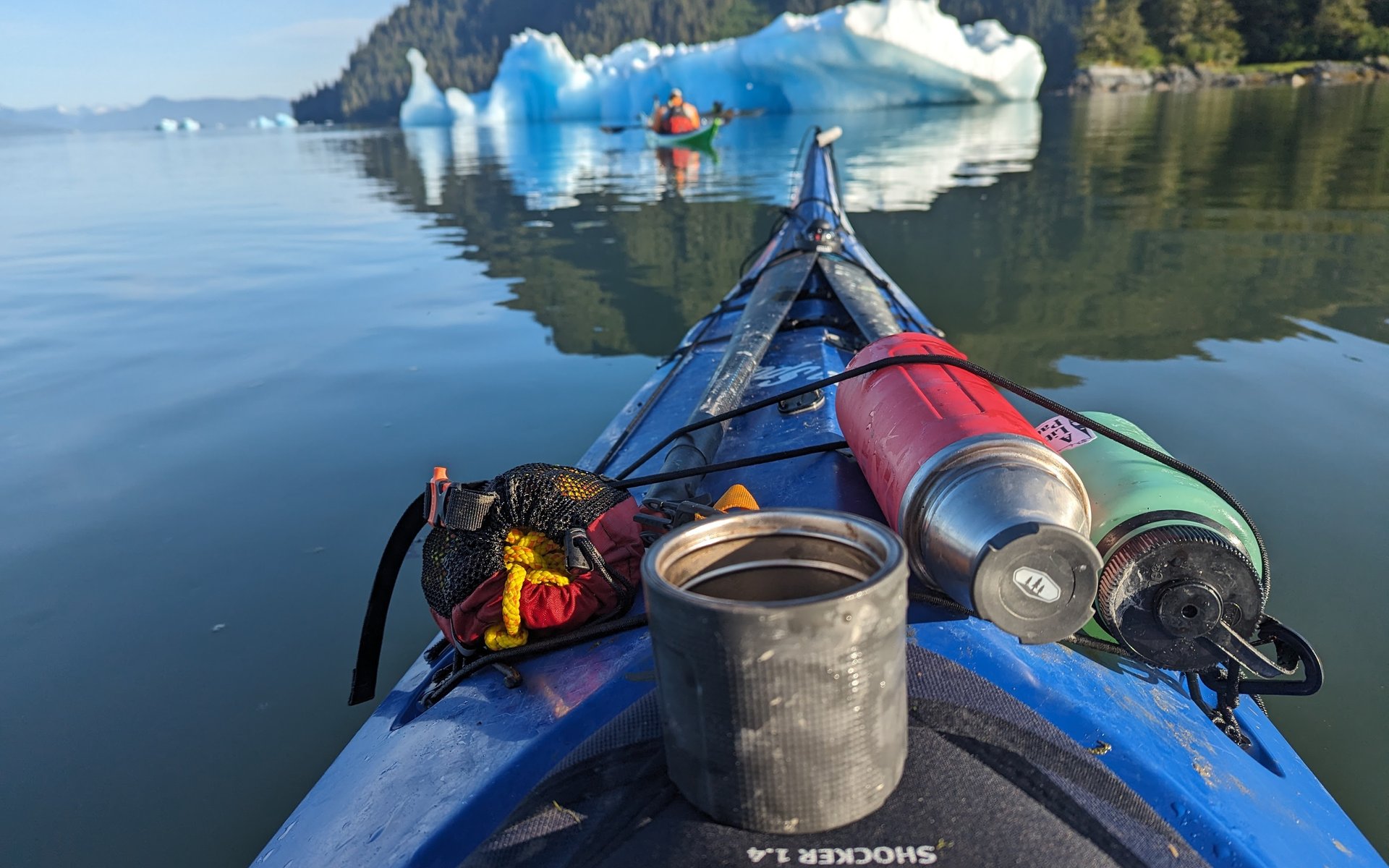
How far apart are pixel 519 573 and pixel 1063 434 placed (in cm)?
122

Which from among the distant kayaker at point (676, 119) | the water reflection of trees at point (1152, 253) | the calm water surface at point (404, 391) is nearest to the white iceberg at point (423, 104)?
the distant kayaker at point (676, 119)

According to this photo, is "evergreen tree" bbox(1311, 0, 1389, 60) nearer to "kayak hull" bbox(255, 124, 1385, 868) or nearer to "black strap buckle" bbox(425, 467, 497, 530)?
"kayak hull" bbox(255, 124, 1385, 868)

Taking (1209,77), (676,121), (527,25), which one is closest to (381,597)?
(676,121)

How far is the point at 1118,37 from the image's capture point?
52.8m

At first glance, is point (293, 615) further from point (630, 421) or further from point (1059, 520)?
point (1059, 520)

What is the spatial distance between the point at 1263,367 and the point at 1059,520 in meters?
4.78

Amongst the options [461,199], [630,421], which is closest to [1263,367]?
[630,421]

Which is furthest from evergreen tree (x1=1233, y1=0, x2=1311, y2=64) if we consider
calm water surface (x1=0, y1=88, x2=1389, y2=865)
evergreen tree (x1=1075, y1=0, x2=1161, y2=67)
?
calm water surface (x1=0, y1=88, x2=1389, y2=865)

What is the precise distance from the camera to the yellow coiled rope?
5.40ft

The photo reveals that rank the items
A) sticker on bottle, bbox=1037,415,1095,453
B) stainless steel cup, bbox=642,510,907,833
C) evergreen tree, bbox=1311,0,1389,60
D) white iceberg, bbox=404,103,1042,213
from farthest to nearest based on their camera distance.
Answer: evergreen tree, bbox=1311,0,1389,60 < white iceberg, bbox=404,103,1042,213 < sticker on bottle, bbox=1037,415,1095,453 < stainless steel cup, bbox=642,510,907,833

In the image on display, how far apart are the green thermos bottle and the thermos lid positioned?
11.0 inches

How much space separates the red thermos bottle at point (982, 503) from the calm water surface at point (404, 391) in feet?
5.37

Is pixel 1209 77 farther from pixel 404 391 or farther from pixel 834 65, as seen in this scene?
pixel 404 391

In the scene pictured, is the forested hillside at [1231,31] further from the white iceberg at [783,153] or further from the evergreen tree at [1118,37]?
the white iceberg at [783,153]
